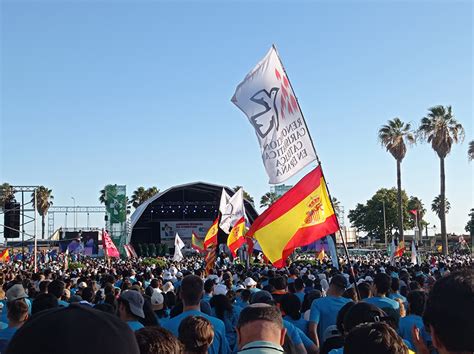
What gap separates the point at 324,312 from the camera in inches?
256

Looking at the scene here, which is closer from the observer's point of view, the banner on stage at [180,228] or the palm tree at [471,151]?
the palm tree at [471,151]

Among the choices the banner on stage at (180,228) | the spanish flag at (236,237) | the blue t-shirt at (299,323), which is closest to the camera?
the blue t-shirt at (299,323)

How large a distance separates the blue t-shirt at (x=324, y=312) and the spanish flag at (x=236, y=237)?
11.9 m

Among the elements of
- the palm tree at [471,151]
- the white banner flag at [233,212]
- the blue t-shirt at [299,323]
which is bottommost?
the blue t-shirt at [299,323]

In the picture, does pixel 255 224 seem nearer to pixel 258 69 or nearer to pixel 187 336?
pixel 258 69

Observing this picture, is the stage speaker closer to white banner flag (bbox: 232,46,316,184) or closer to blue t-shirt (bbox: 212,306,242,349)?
white banner flag (bbox: 232,46,316,184)

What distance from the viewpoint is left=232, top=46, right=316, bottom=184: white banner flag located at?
8773 mm

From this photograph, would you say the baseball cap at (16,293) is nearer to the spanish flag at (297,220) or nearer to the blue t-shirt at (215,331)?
the blue t-shirt at (215,331)

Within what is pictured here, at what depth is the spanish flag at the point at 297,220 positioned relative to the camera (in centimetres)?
810

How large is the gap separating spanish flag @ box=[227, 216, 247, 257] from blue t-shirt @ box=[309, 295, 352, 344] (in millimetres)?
11906

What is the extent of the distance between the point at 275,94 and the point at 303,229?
2.32 metres

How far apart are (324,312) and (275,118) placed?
3.59 metres

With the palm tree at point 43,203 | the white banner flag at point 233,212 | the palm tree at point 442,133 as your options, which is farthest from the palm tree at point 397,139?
the palm tree at point 43,203

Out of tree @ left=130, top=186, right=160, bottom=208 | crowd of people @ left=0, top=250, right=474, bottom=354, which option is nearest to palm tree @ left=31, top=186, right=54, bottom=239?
tree @ left=130, top=186, right=160, bottom=208
